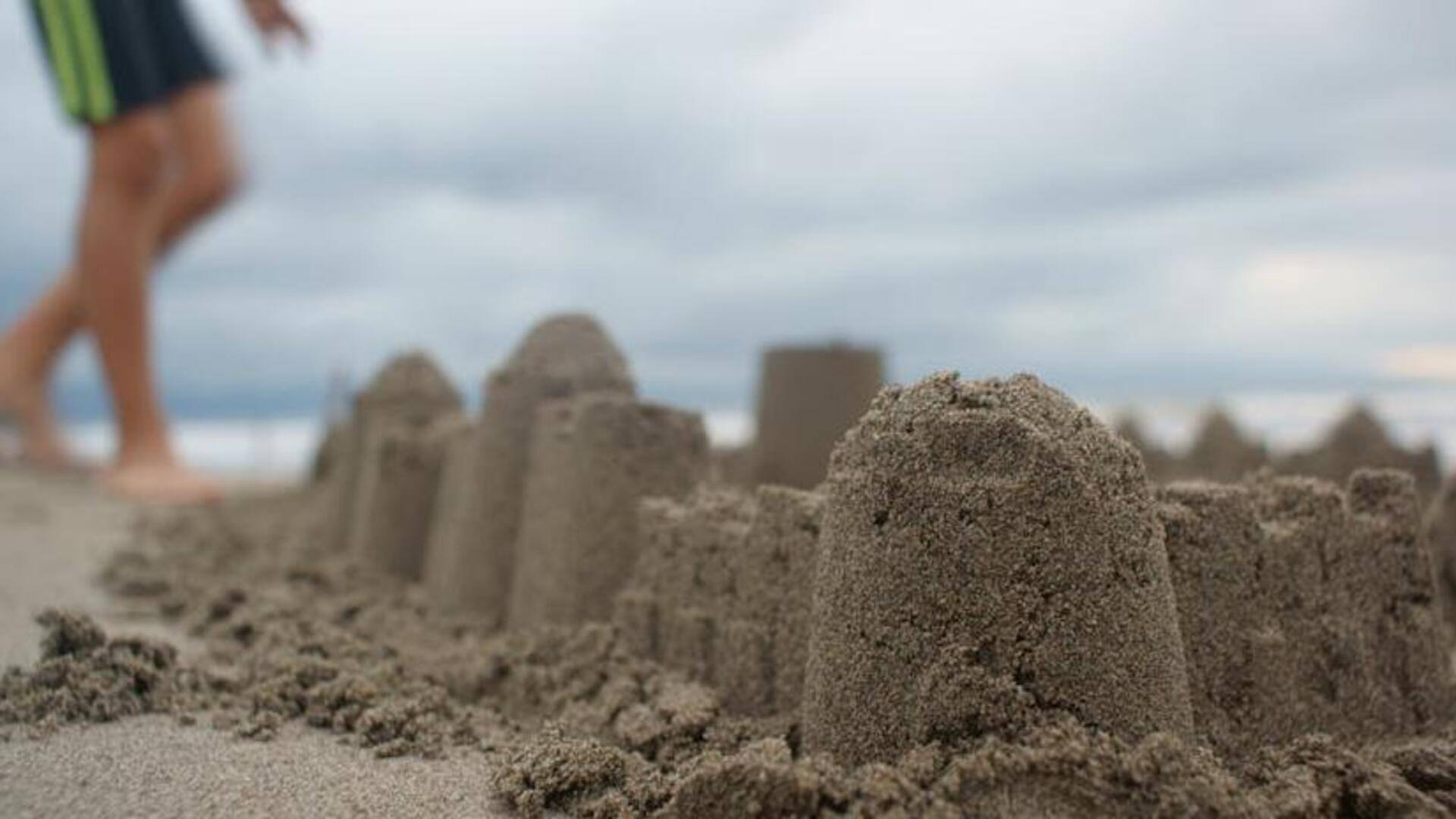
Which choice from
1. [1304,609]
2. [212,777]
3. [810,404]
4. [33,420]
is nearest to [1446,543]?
[1304,609]

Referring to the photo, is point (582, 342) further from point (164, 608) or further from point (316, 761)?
point (316, 761)

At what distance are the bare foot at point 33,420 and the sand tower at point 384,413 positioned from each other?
406cm

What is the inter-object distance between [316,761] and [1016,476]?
4.85ft

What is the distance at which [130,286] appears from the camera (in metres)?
7.70

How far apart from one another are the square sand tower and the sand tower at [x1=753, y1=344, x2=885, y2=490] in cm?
244

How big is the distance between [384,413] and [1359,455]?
4.52 meters

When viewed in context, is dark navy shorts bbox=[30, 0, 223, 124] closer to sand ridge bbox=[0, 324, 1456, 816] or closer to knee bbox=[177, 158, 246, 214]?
knee bbox=[177, 158, 246, 214]

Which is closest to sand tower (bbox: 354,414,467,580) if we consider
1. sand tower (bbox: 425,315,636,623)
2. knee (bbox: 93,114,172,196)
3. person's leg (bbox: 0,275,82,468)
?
sand tower (bbox: 425,315,636,623)

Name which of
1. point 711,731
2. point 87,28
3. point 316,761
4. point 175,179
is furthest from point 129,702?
point 175,179

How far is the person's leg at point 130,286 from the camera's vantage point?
7406mm

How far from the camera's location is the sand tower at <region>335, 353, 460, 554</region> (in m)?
6.09

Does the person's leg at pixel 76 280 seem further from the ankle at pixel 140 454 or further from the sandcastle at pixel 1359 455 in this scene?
the sandcastle at pixel 1359 455

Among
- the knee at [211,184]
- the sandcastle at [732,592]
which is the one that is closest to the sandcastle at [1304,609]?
the sandcastle at [732,592]

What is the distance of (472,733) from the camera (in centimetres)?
292
